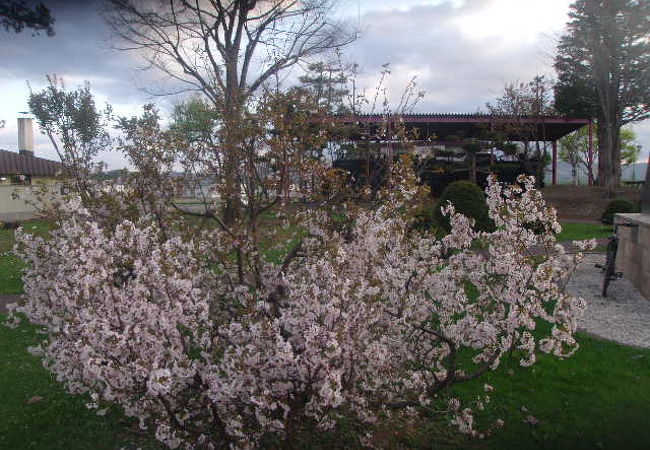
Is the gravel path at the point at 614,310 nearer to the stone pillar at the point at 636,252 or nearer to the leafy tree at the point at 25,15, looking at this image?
the stone pillar at the point at 636,252

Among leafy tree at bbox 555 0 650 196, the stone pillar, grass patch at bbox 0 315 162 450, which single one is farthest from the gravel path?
leafy tree at bbox 555 0 650 196

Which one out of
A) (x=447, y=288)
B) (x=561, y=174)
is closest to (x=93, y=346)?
(x=447, y=288)

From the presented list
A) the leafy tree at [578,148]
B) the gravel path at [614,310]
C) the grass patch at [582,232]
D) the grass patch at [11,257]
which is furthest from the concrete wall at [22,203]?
the leafy tree at [578,148]

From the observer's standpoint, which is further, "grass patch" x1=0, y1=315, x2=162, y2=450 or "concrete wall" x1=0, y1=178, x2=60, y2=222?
"concrete wall" x1=0, y1=178, x2=60, y2=222

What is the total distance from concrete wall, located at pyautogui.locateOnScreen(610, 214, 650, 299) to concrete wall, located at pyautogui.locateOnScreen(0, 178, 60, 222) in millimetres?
7297

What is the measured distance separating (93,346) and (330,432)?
5.86 feet

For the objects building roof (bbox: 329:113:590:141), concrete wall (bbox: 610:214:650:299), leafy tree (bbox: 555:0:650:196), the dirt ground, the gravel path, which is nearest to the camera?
the gravel path

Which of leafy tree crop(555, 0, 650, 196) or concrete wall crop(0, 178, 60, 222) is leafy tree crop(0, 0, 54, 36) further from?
leafy tree crop(555, 0, 650, 196)

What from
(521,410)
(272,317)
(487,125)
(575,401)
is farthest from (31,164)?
(487,125)

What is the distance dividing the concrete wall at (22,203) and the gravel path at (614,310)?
18.7 ft

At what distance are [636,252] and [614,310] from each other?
1662mm

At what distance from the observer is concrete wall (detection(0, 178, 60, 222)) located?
3.79 meters

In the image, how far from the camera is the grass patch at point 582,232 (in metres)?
13.2

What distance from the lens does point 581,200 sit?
21.1 meters
